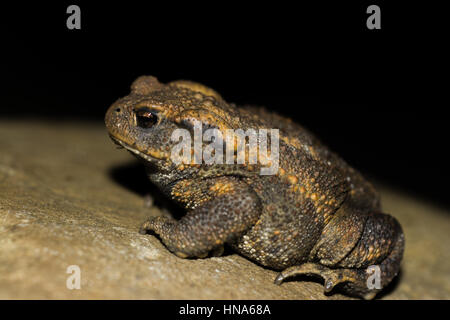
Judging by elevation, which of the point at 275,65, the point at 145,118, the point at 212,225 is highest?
the point at 275,65

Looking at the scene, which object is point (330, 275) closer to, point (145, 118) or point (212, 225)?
point (212, 225)

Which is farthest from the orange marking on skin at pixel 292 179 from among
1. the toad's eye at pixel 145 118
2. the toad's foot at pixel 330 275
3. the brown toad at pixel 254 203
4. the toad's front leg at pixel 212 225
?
the toad's eye at pixel 145 118

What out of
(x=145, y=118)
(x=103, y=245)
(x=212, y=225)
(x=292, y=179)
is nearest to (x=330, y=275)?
(x=292, y=179)

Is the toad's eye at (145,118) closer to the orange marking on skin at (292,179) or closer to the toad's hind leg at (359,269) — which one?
the orange marking on skin at (292,179)

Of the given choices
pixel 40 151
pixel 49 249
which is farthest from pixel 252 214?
pixel 40 151

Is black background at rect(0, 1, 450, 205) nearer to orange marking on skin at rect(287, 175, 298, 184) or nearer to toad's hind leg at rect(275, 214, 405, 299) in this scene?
toad's hind leg at rect(275, 214, 405, 299)

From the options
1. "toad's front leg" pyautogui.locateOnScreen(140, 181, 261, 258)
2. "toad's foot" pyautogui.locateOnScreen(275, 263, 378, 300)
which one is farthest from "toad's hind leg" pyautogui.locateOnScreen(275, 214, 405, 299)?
"toad's front leg" pyautogui.locateOnScreen(140, 181, 261, 258)
